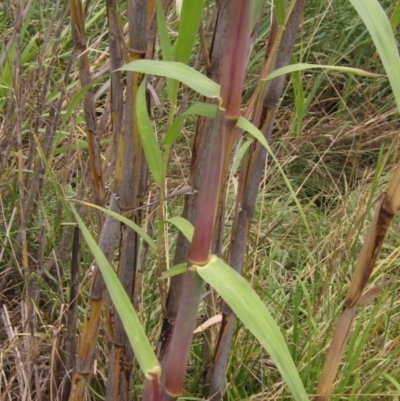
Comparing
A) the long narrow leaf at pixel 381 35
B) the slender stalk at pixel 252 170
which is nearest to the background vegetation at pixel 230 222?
the slender stalk at pixel 252 170

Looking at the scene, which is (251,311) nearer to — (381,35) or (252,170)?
(381,35)

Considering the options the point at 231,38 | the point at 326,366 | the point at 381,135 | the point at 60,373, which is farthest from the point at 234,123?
the point at 381,135

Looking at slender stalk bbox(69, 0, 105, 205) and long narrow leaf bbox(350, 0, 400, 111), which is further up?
long narrow leaf bbox(350, 0, 400, 111)

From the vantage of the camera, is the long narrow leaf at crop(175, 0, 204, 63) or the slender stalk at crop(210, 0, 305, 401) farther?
the slender stalk at crop(210, 0, 305, 401)

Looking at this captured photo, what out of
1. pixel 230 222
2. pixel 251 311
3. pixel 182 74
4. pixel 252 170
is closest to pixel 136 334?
pixel 251 311

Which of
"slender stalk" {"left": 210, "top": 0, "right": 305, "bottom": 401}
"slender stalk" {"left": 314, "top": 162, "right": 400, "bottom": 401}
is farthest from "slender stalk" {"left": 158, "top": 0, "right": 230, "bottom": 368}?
"slender stalk" {"left": 314, "top": 162, "right": 400, "bottom": 401}

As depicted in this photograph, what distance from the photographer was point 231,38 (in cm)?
43

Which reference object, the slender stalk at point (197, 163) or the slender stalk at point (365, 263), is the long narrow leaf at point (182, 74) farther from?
the slender stalk at point (365, 263)

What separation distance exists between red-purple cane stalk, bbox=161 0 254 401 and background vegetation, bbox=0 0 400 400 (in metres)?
0.17

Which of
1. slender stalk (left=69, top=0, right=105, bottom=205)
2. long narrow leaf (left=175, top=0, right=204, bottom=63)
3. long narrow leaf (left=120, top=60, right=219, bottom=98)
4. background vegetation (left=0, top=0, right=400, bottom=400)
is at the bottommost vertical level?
background vegetation (left=0, top=0, right=400, bottom=400)

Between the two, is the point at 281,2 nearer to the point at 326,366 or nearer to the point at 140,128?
the point at 140,128

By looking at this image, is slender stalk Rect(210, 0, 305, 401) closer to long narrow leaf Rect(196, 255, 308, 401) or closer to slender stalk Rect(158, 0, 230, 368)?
slender stalk Rect(158, 0, 230, 368)

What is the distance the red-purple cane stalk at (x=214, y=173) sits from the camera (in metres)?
0.42

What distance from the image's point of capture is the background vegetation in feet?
3.26
